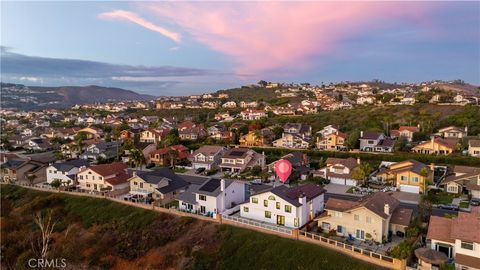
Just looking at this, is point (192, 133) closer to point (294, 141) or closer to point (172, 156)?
point (172, 156)

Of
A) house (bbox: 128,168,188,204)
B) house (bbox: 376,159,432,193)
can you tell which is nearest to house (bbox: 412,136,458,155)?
house (bbox: 376,159,432,193)

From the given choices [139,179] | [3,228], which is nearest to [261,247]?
[139,179]

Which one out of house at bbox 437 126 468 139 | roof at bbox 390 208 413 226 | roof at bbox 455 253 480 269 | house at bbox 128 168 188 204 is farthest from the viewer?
house at bbox 437 126 468 139

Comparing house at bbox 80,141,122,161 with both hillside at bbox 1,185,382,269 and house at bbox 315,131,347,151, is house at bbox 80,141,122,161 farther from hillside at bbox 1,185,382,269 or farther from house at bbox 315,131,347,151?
house at bbox 315,131,347,151

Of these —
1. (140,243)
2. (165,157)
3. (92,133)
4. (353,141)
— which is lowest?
(140,243)

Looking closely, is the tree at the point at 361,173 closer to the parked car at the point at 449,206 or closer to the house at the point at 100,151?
the parked car at the point at 449,206

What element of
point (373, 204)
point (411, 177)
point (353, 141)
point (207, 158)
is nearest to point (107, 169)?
point (207, 158)

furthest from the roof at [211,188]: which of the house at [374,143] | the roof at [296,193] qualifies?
the house at [374,143]
